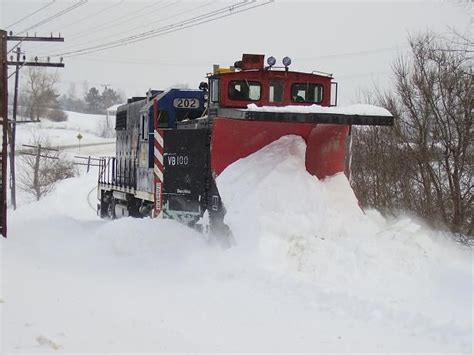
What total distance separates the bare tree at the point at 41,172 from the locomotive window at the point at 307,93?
35865 millimetres

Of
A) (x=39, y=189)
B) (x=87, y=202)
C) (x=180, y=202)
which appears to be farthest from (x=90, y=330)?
(x=39, y=189)

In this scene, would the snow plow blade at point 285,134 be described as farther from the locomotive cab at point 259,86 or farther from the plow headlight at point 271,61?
the plow headlight at point 271,61

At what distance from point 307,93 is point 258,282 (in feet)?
14.8

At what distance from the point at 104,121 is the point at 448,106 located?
10024 cm

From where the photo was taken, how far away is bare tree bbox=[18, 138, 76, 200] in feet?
145

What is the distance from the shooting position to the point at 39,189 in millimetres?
43875

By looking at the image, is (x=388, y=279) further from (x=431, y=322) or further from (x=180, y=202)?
(x=180, y=202)

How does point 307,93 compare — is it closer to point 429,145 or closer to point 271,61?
point 271,61

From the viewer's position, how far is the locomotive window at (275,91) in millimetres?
10086

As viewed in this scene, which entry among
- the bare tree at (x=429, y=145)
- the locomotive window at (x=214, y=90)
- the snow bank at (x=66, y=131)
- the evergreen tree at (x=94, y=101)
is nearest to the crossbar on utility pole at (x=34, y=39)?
the bare tree at (x=429, y=145)

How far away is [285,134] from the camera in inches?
353

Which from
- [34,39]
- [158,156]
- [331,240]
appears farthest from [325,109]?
[34,39]

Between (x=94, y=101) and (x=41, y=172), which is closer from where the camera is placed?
(x=41, y=172)

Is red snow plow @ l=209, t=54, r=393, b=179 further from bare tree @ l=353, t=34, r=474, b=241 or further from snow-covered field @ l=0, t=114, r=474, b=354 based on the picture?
bare tree @ l=353, t=34, r=474, b=241
